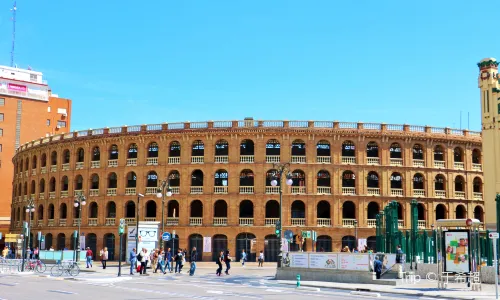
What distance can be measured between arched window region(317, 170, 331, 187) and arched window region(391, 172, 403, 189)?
23.9 feet

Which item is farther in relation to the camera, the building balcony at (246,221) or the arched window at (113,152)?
the arched window at (113,152)

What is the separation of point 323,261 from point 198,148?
35191 millimetres

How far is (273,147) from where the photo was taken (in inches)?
2677

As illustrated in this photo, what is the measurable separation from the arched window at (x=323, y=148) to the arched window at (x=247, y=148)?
23.1 feet

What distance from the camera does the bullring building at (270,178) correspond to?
6675cm

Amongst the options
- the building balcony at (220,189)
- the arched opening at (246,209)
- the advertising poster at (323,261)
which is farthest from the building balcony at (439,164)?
the advertising poster at (323,261)

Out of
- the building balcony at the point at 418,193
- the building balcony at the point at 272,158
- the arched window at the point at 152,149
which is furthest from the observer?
the arched window at the point at 152,149

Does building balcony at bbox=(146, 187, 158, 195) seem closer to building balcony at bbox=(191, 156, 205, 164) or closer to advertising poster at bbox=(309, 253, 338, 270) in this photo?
building balcony at bbox=(191, 156, 205, 164)

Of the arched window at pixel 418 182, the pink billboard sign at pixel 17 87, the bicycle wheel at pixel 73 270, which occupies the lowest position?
the bicycle wheel at pixel 73 270

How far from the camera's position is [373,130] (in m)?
67.9

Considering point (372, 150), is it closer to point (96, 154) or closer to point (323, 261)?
point (96, 154)

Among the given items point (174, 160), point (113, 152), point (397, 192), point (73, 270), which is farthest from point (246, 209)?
point (73, 270)

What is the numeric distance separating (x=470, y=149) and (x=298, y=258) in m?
40.5

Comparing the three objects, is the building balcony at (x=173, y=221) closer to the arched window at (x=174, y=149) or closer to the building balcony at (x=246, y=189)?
the arched window at (x=174, y=149)
